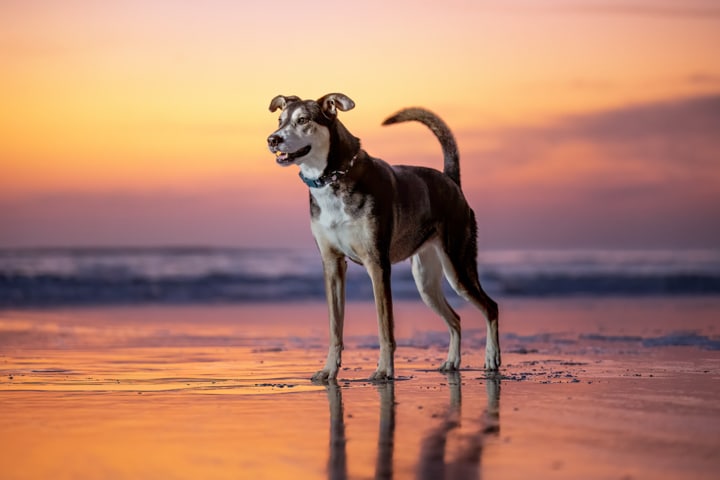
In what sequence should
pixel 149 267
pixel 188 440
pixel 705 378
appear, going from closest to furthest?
pixel 188 440
pixel 705 378
pixel 149 267

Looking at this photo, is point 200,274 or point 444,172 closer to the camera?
point 444,172

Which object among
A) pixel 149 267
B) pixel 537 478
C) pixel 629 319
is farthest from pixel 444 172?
pixel 149 267

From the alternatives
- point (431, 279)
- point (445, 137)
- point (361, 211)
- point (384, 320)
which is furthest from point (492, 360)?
point (445, 137)

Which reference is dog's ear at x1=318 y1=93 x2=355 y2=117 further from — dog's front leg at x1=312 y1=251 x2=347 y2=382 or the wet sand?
the wet sand

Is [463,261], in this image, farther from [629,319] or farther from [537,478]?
[629,319]

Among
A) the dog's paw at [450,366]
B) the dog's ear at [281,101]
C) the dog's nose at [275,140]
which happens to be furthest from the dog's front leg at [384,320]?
the dog's ear at [281,101]

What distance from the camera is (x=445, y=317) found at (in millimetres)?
8984

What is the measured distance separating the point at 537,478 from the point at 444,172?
5.23m

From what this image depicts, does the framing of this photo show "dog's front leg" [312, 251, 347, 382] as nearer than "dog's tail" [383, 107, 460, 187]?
Yes

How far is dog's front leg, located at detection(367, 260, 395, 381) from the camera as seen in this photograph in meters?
7.65

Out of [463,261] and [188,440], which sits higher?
[463,261]

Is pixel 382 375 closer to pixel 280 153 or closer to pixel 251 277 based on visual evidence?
pixel 280 153

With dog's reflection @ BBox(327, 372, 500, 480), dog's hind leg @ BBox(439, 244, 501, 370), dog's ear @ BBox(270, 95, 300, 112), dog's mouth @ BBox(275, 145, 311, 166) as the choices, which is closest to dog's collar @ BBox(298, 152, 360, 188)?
dog's mouth @ BBox(275, 145, 311, 166)

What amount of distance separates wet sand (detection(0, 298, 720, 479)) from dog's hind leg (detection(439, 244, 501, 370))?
216 mm
